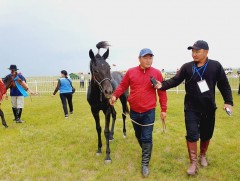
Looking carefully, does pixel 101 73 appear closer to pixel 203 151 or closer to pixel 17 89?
pixel 203 151

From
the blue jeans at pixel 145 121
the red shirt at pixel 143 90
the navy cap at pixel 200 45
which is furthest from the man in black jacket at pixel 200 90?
the blue jeans at pixel 145 121

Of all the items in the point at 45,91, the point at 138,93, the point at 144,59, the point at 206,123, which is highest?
the point at 144,59

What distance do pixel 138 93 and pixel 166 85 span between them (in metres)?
0.56

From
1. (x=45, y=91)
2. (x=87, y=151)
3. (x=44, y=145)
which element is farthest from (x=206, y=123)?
(x=45, y=91)

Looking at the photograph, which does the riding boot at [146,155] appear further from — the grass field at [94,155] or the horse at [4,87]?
the horse at [4,87]

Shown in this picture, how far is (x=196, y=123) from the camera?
14.3 feet

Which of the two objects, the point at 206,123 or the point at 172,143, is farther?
the point at 172,143

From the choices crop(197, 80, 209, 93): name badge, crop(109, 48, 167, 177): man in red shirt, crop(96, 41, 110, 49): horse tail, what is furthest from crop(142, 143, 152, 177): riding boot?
crop(96, 41, 110, 49): horse tail

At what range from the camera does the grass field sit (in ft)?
15.1

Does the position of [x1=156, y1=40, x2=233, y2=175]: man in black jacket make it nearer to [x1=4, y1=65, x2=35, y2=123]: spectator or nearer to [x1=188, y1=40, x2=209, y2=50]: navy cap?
[x1=188, y1=40, x2=209, y2=50]: navy cap

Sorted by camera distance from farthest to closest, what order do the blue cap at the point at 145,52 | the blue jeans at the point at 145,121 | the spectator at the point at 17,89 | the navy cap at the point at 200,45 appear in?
the spectator at the point at 17,89, the blue jeans at the point at 145,121, the blue cap at the point at 145,52, the navy cap at the point at 200,45

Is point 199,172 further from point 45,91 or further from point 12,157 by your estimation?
point 45,91

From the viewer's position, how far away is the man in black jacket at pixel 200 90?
4.18 meters

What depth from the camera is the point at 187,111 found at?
4441mm
